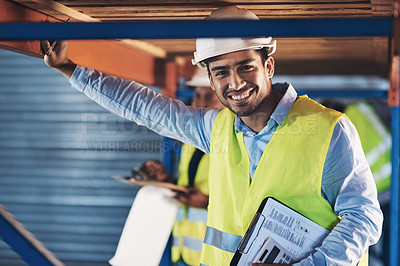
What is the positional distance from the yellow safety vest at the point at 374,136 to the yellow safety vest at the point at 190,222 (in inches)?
105

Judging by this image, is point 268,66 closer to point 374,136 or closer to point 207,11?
point 207,11

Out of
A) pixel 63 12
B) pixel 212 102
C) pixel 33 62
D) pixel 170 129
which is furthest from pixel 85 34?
pixel 33 62

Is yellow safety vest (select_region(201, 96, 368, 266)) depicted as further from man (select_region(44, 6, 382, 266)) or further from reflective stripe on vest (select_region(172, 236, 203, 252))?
reflective stripe on vest (select_region(172, 236, 203, 252))

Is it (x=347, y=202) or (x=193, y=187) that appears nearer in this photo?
(x=347, y=202)

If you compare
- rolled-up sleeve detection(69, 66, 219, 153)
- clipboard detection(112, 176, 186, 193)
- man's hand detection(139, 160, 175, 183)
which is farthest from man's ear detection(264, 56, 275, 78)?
man's hand detection(139, 160, 175, 183)

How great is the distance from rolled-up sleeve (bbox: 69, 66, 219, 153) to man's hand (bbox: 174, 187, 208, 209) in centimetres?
143

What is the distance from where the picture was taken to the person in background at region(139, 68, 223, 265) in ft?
15.0

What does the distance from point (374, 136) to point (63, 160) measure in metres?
4.14

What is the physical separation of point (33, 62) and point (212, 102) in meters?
3.62

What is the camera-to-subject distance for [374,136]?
6.63 metres

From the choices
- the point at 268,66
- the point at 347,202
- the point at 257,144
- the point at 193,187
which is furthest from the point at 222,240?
the point at 193,187

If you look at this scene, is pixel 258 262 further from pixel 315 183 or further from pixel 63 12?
pixel 63 12

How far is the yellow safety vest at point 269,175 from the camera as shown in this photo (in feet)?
8.09

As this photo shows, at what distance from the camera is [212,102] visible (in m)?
4.62
